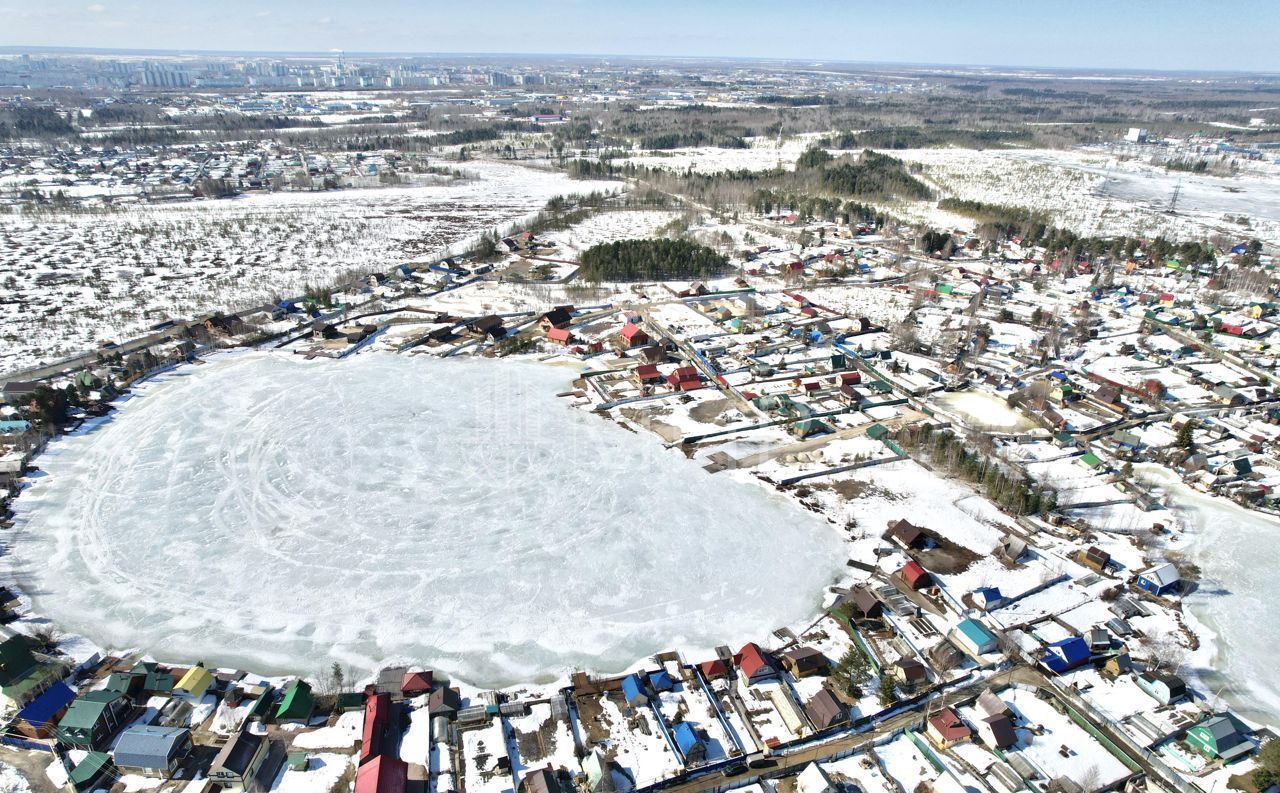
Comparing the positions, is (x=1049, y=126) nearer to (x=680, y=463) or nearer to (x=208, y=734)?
(x=680, y=463)

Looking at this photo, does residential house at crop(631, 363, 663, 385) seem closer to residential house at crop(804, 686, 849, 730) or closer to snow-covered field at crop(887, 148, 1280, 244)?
residential house at crop(804, 686, 849, 730)

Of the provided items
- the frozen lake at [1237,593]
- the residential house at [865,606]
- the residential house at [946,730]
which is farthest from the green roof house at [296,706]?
the frozen lake at [1237,593]

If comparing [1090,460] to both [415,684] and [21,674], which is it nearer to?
[415,684]

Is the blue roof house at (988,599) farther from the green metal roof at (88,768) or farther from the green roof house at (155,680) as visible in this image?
the green metal roof at (88,768)

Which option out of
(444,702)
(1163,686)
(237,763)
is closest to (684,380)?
(444,702)

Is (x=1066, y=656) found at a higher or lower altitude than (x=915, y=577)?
lower
